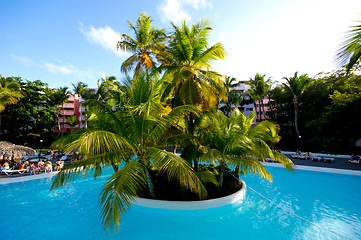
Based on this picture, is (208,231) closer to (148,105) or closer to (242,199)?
(242,199)

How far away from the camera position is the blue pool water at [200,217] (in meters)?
5.67

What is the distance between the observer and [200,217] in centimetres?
670

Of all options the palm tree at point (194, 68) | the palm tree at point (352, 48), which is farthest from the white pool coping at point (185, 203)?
the palm tree at point (352, 48)

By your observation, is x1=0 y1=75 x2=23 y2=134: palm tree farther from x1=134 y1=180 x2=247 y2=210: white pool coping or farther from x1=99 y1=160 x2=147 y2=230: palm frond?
x1=99 y1=160 x2=147 y2=230: palm frond

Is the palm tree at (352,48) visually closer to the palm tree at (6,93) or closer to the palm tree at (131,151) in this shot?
the palm tree at (131,151)

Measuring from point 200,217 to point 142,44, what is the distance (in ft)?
37.5

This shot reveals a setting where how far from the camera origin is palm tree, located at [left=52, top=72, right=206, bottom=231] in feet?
13.6

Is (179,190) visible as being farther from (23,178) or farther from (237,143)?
(23,178)

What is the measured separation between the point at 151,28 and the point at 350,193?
15.6m

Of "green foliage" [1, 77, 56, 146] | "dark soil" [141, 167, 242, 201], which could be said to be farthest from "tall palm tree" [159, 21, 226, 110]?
"green foliage" [1, 77, 56, 146]

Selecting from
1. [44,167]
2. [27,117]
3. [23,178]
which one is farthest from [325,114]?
[27,117]

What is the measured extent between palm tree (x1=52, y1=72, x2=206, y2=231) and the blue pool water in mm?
1143

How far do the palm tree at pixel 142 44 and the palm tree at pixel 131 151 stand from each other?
22.3 feet

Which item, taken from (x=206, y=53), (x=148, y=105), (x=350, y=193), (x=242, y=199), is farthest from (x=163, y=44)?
(x=350, y=193)
